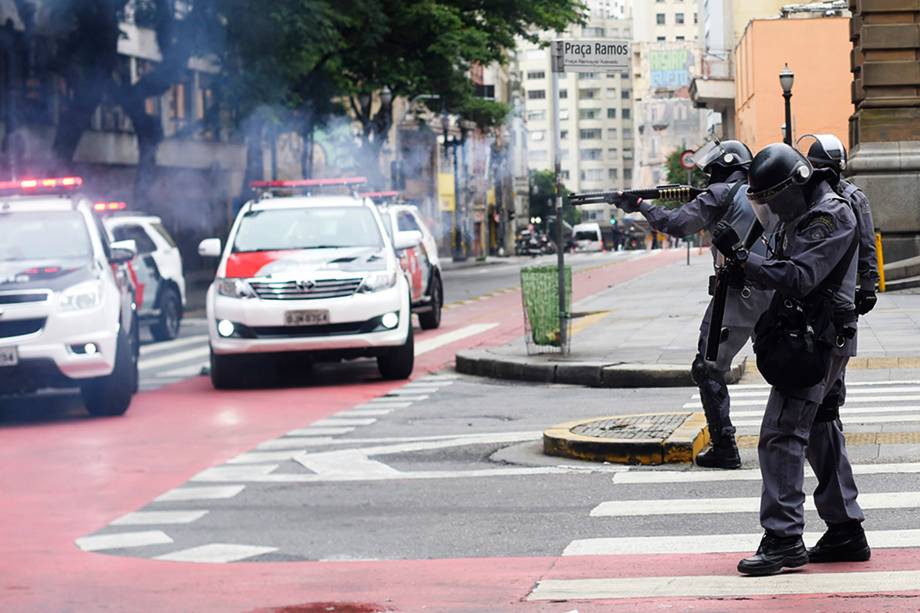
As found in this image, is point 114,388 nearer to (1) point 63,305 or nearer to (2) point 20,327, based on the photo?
(1) point 63,305

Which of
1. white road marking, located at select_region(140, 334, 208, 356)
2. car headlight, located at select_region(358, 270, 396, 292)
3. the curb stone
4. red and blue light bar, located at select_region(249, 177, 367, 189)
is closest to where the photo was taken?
the curb stone

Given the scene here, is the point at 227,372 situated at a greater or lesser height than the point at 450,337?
greater

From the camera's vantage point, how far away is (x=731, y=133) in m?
73.2

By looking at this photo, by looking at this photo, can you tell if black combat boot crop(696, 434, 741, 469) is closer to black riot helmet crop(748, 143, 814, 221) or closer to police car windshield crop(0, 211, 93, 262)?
black riot helmet crop(748, 143, 814, 221)

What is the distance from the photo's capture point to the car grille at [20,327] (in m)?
14.4

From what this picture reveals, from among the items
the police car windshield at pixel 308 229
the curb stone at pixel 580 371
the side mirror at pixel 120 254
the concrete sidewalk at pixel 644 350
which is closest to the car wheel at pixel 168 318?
the concrete sidewalk at pixel 644 350

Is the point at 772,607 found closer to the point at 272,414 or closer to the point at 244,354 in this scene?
the point at 272,414

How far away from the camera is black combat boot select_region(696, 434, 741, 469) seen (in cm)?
1018

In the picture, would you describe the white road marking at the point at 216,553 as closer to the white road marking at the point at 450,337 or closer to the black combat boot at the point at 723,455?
the black combat boot at the point at 723,455

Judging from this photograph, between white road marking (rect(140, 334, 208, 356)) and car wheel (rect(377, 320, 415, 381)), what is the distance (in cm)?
640

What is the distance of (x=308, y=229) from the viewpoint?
18.3 m

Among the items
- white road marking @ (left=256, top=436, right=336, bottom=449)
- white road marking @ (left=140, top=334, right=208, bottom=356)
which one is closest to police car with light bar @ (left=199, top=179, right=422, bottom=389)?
white road marking @ (left=256, top=436, right=336, bottom=449)

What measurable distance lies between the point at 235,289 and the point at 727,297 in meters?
8.05

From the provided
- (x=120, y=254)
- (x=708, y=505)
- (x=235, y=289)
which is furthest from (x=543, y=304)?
(x=708, y=505)
